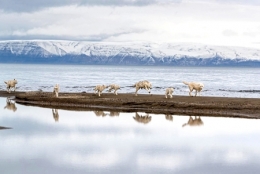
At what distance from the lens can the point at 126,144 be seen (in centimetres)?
2156

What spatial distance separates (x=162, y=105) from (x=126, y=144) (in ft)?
44.1

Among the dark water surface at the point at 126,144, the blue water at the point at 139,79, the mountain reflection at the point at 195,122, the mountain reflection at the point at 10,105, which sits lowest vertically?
the blue water at the point at 139,79

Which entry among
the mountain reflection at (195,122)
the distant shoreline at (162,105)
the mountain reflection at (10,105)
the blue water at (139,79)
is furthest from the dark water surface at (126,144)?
the blue water at (139,79)

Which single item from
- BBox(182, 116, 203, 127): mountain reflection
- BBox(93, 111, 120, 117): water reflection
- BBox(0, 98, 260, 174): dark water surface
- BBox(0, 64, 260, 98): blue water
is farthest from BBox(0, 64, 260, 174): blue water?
BBox(0, 64, 260, 98): blue water

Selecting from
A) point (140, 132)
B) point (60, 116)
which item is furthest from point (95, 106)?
point (140, 132)

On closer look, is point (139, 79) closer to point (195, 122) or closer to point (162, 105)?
point (162, 105)

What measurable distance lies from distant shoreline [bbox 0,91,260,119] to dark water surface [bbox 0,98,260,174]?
212 cm

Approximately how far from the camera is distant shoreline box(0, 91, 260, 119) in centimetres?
3262

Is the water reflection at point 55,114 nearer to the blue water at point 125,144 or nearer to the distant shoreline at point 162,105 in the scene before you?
the blue water at point 125,144

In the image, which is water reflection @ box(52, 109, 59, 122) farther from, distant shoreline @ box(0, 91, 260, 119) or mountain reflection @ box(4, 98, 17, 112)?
mountain reflection @ box(4, 98, 17, 112)

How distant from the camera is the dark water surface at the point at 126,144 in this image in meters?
17.4

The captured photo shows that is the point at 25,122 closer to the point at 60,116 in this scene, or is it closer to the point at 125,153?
the point at 60,116

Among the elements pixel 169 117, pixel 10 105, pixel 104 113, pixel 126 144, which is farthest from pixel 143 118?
pixel 10 105

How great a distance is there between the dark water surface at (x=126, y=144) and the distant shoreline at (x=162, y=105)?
212 centimetres
